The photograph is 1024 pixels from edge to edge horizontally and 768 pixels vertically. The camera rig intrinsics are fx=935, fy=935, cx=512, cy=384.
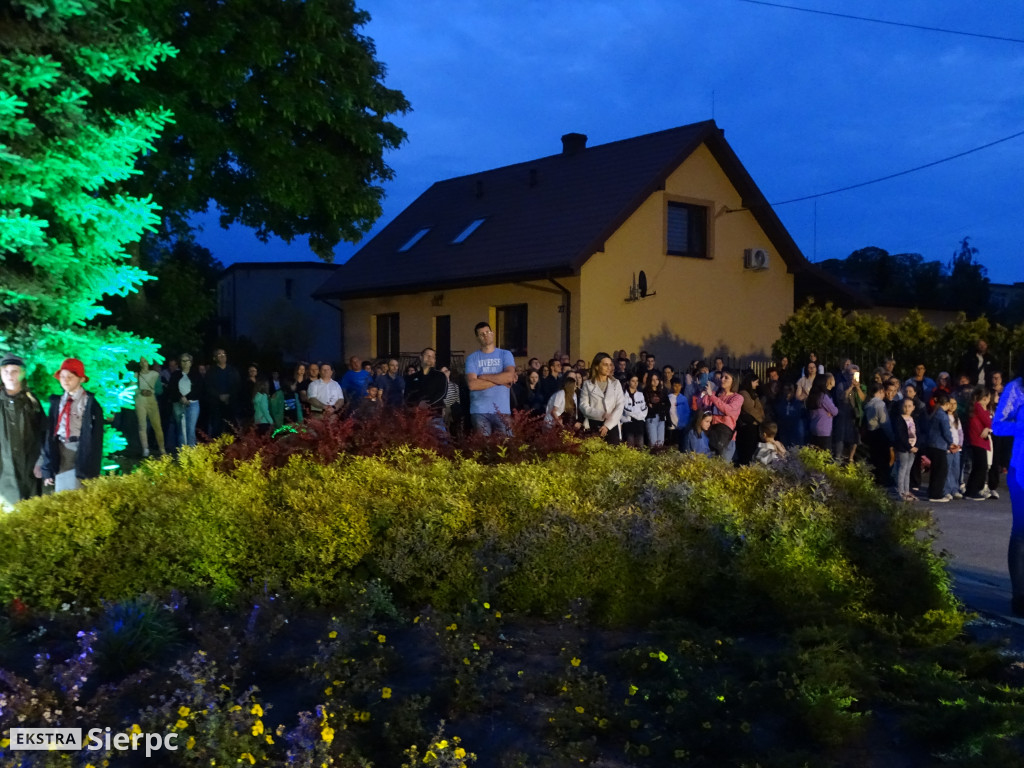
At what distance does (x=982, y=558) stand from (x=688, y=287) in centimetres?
1578

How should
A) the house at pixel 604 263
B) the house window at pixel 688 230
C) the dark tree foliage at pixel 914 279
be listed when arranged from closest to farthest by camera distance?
the house at pixel 604 263
the house window at pixel 688 230
the dark tree foliage at pixel 914 279

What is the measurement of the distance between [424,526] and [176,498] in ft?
5.44

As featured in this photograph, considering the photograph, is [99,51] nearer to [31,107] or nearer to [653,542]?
[31,107]

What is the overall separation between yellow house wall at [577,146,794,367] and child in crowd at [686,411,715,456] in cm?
892

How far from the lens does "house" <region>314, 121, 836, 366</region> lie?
2202cm

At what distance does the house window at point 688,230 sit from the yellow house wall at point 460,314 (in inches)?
149

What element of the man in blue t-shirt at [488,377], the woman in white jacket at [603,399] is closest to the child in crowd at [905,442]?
the woman in white jacket at [603,399]

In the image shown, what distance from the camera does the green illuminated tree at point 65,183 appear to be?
904 cm

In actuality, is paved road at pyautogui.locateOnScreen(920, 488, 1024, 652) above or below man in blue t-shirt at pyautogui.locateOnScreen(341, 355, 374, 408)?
below

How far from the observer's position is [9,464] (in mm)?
7727

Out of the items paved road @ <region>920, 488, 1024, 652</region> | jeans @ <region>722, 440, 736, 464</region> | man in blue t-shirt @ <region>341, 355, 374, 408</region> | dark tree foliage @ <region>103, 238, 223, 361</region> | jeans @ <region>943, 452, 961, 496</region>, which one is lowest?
paved road @ <region>920, 488, 1024, 652</region>

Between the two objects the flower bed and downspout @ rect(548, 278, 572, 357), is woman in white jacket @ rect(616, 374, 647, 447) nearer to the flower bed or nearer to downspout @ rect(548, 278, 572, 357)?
the flower bed

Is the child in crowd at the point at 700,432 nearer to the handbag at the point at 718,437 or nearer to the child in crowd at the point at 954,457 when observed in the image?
the handbag at the point at 718,437

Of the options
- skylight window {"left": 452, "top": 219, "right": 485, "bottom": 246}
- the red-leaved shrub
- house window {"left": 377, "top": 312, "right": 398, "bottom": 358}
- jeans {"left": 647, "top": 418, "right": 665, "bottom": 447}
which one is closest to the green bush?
the red-leaved shrub
